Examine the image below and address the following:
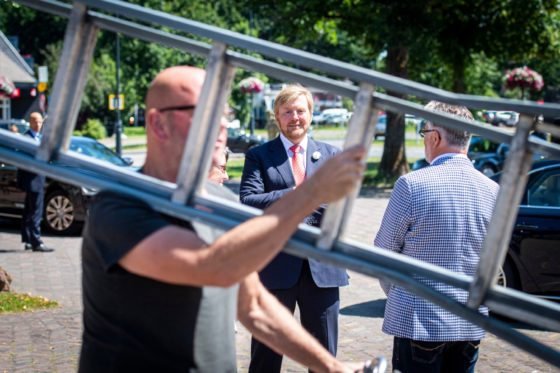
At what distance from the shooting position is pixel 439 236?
406 centimetres

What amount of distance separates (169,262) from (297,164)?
10.4 feet

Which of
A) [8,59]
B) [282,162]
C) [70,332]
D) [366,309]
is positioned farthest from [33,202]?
[8,59]

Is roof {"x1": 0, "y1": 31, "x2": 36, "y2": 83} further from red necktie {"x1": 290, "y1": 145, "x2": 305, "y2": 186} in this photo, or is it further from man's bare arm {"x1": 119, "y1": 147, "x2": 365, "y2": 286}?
man's bare arm {"x1": 119, "y1": 147, "x2": 365, "y2": 286}

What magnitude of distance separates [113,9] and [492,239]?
124cm

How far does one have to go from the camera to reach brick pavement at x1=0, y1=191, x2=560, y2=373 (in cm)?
669

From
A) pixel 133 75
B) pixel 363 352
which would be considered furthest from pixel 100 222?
pixel 133 75

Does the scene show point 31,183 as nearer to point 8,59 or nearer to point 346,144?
point 8,59

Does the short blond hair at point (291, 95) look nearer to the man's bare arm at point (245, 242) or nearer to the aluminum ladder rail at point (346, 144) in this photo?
the aluminum ladder rail at point (346, 144)

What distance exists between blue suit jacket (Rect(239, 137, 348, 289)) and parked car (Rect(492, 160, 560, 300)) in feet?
12.7

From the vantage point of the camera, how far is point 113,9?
2.25 m

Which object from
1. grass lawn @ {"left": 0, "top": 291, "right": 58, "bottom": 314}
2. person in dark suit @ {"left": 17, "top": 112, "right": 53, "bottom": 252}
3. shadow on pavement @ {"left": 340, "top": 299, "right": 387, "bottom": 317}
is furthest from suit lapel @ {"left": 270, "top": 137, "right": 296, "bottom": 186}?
person in dark suit @ {"left": 17, "top": 112, "right": 53, "bottom": 252}

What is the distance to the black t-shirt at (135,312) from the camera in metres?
2.34

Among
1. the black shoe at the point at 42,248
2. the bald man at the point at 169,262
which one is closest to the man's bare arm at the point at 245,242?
the bald man at the point at 169,262

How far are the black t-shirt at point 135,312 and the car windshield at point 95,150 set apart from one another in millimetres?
12273
